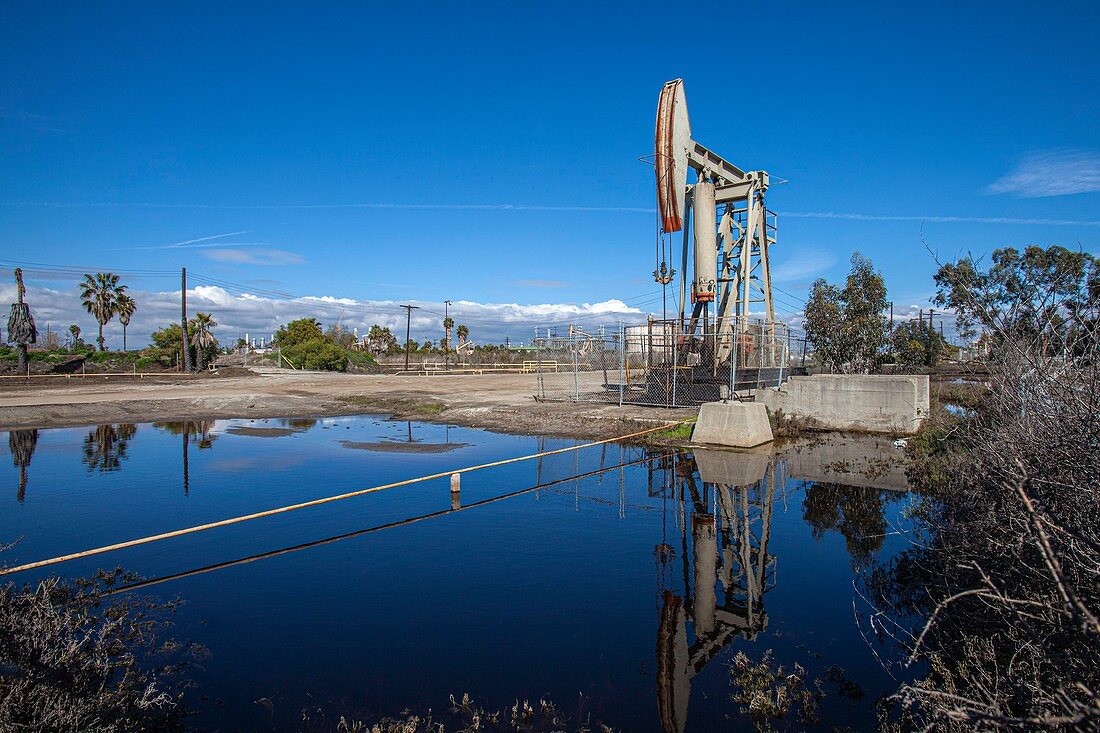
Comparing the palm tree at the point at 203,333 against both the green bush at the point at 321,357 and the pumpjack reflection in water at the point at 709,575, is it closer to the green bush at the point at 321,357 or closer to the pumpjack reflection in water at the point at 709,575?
the green bush at the point at 321,357

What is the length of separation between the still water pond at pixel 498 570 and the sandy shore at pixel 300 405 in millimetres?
5216

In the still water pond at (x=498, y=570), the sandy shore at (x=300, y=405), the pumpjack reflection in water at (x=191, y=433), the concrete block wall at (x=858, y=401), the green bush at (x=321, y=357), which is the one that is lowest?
the still water pond at (x=498, y=570)

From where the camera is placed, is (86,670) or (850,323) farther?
(850,323)

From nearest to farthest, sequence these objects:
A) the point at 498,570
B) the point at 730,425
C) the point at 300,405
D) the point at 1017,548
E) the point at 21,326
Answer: the point at 1017,548 → the point at 498,570 → the point at 730,425 → the point at 300,405 → the point at 21,326

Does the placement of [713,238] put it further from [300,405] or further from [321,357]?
[321,357]

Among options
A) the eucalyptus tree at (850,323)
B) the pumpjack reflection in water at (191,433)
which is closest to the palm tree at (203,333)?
the pumpjack reflection in water at (191,433)

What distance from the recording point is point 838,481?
41.5ft

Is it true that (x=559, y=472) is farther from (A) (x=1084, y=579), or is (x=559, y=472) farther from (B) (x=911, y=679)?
(A) (x=1084, y=579)

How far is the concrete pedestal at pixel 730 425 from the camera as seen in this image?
623 inches

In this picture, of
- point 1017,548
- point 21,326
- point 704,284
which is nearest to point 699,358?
point 704,284

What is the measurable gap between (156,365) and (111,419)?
108 ft

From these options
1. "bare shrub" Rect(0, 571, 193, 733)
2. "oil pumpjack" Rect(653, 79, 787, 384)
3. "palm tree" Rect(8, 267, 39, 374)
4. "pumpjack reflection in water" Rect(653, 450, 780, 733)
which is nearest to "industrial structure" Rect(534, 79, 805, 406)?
"oil pumpjack" Rect(653, 79, 787, 384)

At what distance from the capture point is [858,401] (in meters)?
18.9

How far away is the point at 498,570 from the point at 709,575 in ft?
8.27
